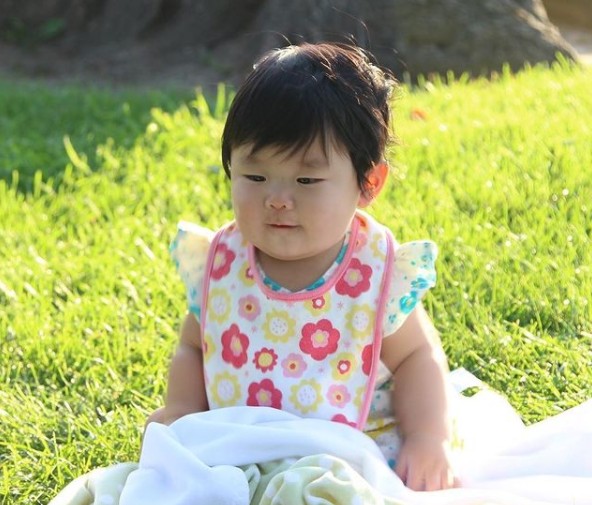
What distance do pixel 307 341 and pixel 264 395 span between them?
0.16 m

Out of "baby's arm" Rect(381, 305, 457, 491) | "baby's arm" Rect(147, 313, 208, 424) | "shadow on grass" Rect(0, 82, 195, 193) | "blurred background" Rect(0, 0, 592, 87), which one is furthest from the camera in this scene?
"blurred background" Rect(0, 0, 592, 87)

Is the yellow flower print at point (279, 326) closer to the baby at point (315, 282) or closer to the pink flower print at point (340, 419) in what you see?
the baby at point (315, 282)

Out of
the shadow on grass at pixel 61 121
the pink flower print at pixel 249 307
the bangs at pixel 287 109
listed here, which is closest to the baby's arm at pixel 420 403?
the pink flower print at pixel 249 307

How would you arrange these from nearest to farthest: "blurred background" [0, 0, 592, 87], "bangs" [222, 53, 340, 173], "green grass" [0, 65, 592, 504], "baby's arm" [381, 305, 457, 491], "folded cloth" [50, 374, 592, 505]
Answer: "folded cloth" [50, 374, 592, 505] → "bangs" [222, 53, 340, 173] → "baby's arm" [381, 305, 457, 491] → "green grass" [0, 65, 592, 504] → "blurred background" [0, 0, 592, 87]

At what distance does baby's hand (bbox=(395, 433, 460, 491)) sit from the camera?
2523mm

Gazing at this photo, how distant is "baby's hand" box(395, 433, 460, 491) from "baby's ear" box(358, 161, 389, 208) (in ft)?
1.80

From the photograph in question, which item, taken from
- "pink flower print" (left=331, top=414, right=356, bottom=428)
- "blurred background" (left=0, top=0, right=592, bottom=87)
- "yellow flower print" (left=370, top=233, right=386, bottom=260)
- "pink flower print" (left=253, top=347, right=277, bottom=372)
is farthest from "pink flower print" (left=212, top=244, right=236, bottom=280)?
"blurred background" (left=0, top=0, right=592, bottom=87)

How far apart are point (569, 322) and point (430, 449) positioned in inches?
36.4

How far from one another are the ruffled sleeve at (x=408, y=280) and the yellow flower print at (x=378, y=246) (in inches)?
1.4

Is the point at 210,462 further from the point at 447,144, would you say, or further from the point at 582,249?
the point at 447,144

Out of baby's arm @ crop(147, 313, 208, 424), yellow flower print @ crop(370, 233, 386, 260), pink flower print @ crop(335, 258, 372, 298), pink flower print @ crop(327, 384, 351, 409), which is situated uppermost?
yellow flower print @ crop(370, 233, 386, 260)

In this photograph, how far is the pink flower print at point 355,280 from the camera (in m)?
2.67

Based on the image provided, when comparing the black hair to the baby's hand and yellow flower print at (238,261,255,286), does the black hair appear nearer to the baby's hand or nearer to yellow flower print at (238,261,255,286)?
yellow flower print at (238,261,255,286)

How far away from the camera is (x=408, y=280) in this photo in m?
2.69
